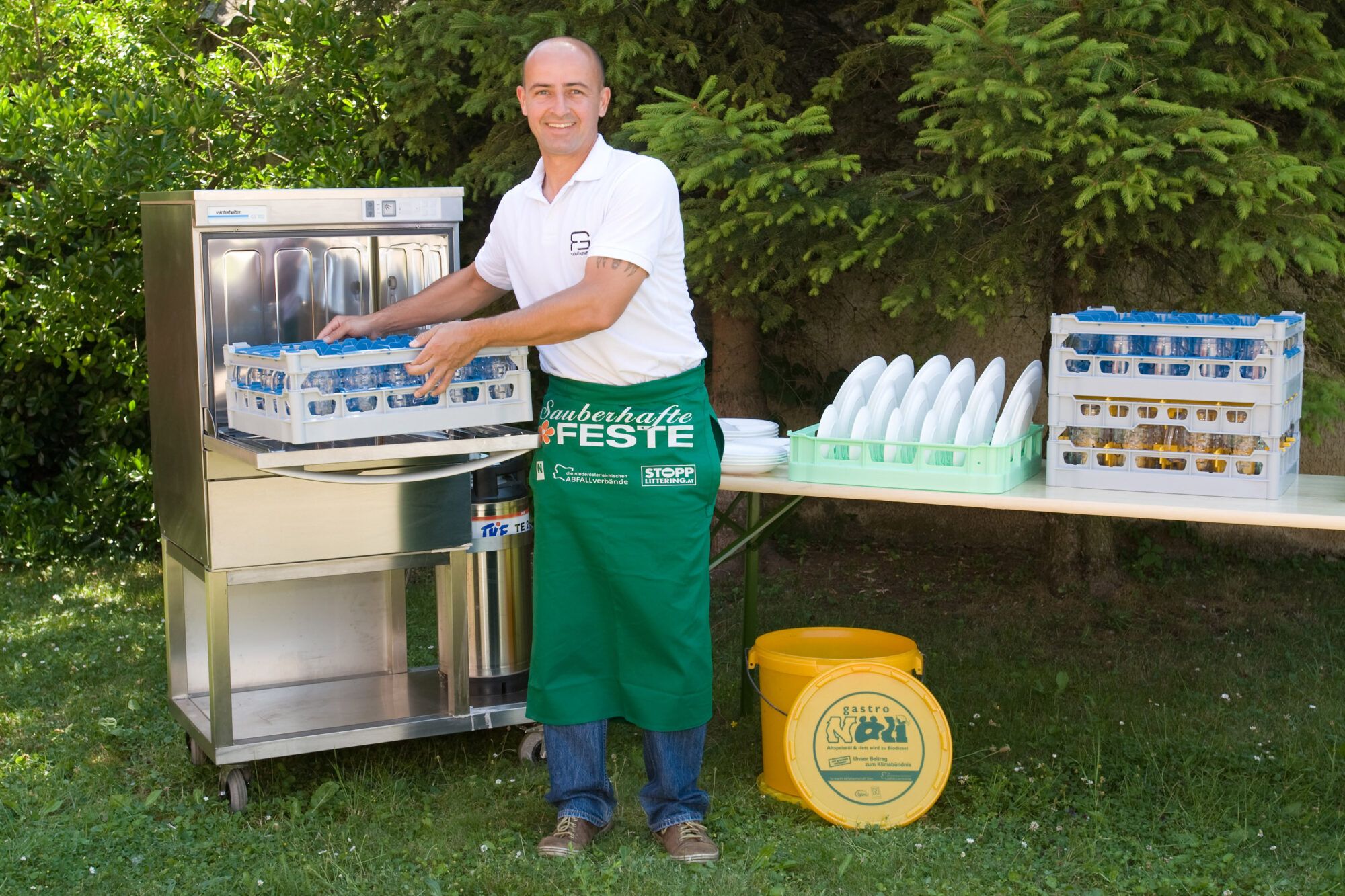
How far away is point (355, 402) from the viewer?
10.9ft

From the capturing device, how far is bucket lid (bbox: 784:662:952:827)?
3.82 m

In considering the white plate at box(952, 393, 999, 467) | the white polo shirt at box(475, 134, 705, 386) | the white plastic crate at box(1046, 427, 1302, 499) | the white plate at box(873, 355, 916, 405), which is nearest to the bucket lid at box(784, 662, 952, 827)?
the white plate at box(952, 393, 999, 467)

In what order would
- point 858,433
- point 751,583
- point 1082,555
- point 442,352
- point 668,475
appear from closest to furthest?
point 442,352, point 668,475, point 858,433, point 751,583, point 1082,555

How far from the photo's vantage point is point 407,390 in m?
3.37

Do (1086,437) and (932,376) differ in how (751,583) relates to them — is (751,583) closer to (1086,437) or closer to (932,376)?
(932,376)

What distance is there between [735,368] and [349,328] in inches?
118

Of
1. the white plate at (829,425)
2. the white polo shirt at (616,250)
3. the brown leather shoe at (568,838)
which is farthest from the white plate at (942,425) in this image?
the brown leather shoe at (568,838)

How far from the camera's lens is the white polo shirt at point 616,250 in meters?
3.36

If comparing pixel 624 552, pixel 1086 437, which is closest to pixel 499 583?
pixel 624 552

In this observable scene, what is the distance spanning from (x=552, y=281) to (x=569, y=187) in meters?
0.25

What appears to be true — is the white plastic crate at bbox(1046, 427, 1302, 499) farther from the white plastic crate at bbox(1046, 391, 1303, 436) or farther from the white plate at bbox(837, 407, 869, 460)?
the white plate at bbox(837, 407, 869, 460)

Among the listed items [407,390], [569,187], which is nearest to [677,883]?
[407,390]

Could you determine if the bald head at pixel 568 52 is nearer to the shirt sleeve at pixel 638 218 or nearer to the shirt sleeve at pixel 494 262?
the shirt sleeve at pixel 638 218

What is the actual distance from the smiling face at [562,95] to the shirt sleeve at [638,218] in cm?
17
